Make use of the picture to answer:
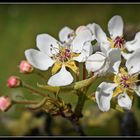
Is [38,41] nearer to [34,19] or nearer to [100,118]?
[100,118]

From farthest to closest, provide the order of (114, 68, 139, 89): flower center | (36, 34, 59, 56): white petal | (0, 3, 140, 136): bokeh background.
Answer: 1. (0, 3, 140, 136): bokeh background
2. (36, 34, 59, 56): white petal
3. (114, 68, 139, 89): flower center

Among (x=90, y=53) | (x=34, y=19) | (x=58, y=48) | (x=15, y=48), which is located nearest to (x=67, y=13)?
(x=34, y=19)

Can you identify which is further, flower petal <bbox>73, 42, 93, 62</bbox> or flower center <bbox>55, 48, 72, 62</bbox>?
flower center <bbox>55, 48, 72, 62</bbox>

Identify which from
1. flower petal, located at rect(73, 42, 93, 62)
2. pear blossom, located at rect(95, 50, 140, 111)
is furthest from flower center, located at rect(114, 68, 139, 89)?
flower petal, located at rect(73, 42, 93, 62)

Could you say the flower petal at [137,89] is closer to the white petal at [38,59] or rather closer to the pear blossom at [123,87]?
the pear blossom at [123,87]

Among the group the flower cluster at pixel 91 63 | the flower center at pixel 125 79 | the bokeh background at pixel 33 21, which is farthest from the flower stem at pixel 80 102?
the bokeh background at pixel 33 21

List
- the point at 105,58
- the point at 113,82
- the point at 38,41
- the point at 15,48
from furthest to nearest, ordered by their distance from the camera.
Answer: the point at 15,48 → the point at 38,41 → the point at 113,82 → the point at 105,58

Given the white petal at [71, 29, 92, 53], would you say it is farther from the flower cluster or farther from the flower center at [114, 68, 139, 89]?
the flower center at [114, 68, 139, 89]

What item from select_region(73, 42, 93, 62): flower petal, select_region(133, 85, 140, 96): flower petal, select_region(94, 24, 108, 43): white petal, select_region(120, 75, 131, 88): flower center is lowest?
select_region(133, 85, 140, 96): flower petal

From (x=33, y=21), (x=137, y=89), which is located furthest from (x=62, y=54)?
(x=33, y=21)
